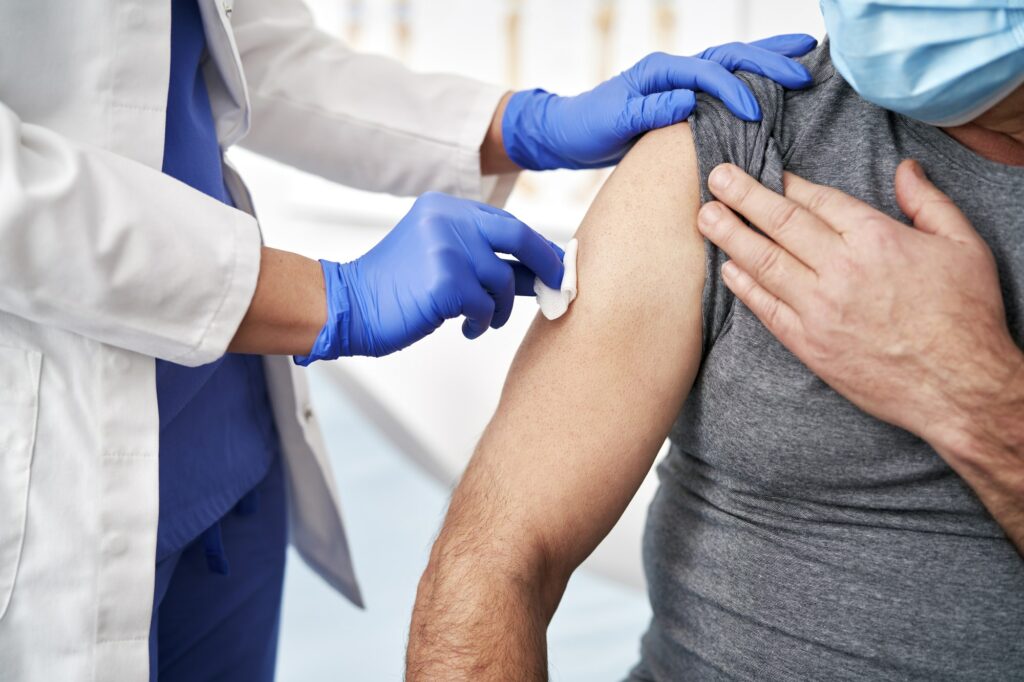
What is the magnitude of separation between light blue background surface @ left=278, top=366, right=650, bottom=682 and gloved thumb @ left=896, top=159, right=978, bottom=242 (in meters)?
1.22

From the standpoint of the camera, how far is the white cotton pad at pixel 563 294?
1055 millimetres

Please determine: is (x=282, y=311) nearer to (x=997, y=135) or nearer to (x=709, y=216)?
(x=709, y=216)

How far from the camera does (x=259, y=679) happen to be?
1532 mm

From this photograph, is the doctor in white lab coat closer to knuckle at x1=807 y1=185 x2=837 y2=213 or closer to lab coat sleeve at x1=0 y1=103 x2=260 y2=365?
lab coat sleeve at x1=0 y1=103 x2=260 y2=365

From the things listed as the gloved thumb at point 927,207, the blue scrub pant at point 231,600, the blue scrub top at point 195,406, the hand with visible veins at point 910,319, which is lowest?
the blue scrub pant at point 231,600

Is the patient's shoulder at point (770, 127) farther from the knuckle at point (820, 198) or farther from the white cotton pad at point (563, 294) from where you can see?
the white cotton pad at point (563, 294)

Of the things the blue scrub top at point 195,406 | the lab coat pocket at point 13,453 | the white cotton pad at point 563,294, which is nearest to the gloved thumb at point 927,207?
the white cotton pad at point 563,294

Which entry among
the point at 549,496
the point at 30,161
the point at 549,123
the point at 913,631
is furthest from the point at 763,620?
the point at 30,161

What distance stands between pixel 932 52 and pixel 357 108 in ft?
2.99

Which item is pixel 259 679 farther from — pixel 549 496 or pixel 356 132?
pixel 356 132

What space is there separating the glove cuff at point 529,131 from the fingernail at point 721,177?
0.44m

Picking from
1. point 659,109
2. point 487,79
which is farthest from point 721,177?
point 487,79

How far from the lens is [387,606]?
262cm

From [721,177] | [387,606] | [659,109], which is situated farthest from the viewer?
[387,606]
